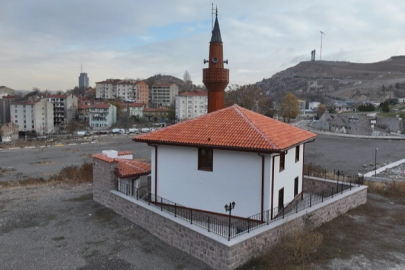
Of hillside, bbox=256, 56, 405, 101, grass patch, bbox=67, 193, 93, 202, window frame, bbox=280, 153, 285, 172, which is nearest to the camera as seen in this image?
window frame, bbox=280, 153, 285, 172

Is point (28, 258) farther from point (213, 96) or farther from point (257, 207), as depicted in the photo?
point (213, 96)

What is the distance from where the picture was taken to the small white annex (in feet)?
33.7

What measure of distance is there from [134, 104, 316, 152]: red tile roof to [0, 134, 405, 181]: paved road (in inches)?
712

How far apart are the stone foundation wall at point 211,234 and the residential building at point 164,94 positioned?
10715 cm

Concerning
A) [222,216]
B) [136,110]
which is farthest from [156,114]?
[222,216]

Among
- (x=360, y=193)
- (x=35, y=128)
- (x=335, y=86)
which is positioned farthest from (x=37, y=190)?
(x=335, y=86)

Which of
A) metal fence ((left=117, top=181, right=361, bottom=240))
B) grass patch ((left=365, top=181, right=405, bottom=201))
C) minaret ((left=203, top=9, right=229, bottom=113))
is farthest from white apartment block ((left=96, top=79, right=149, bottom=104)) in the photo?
metal fence ((left=117, top=181, right=361, bottom=240))

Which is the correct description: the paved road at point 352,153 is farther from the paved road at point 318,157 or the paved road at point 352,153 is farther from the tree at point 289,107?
the tree at point 289,107

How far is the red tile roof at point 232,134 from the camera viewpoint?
404 inches

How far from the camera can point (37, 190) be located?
17.4 meters

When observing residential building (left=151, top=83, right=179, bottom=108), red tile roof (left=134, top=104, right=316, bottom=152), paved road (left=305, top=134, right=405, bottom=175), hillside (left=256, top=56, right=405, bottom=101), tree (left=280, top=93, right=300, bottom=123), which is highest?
hillside (left=256, top=56, right=405, bottom=101)

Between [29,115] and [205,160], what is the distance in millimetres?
78033

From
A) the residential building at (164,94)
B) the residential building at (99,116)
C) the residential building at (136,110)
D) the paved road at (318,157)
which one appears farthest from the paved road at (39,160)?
the residential building at (164,94)

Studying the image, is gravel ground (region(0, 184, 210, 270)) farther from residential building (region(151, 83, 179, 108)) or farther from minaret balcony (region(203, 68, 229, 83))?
residential building (region(151, 83, 179, 108))
